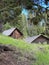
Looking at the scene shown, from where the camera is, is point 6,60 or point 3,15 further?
point 3,15

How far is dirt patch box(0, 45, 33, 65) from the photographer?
27.8 ft

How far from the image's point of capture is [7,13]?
9852mm

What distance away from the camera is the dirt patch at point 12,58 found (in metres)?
8.48

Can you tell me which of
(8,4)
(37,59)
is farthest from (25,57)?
(8,4)

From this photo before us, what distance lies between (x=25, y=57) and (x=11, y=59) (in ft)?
2.39

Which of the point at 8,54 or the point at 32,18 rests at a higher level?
the point at 32,18

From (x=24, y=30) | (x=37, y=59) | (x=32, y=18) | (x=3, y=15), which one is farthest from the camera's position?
(x=24, y=30)

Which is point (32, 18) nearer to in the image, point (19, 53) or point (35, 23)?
point (35, 23)

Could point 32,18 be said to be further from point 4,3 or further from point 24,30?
point 24,30

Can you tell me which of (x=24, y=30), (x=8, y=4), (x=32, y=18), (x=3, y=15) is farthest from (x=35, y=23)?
(x=24, y=30)

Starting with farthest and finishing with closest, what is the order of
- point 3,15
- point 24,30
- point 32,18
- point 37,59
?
point 24,30, point 3,15, point 37,59, point 32,18

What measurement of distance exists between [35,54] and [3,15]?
205cm

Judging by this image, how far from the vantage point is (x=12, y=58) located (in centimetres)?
898

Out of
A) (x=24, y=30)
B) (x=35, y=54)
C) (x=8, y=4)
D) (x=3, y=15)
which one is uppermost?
(x=8, y=4)
